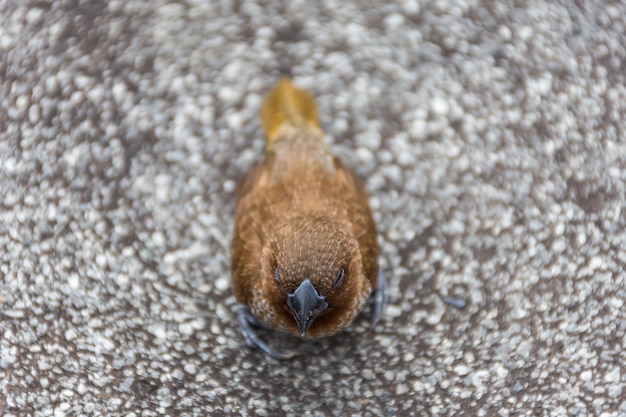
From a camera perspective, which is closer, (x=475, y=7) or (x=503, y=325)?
(x=503, y=325)

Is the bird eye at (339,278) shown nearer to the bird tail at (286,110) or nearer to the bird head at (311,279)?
the bird head at (311,279)

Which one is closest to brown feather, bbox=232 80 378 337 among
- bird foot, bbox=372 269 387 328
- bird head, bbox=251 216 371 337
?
bird head, bbox=251 216 371 337

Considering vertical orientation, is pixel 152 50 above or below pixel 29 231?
above

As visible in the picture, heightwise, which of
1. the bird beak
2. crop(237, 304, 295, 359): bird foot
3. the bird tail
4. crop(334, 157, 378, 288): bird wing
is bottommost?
crop(237, 304, 295, 359): bird foot

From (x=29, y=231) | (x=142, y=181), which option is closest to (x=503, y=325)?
(x=142, y=181)

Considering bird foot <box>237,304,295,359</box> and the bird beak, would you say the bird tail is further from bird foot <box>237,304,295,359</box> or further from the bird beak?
the bird beak

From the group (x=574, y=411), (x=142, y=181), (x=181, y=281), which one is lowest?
(x=574, y=411)

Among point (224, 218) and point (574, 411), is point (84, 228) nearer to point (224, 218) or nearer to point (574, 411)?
point (224, 218)

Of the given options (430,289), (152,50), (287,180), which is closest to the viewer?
(287,180)
